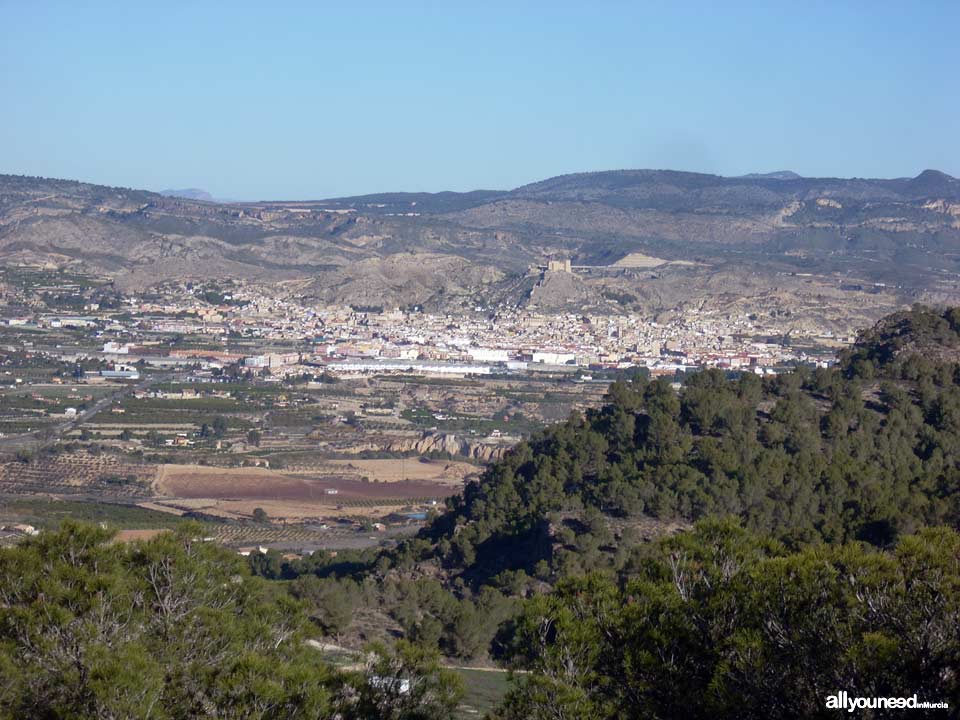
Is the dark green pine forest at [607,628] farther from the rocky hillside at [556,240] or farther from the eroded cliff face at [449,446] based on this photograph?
the rocky hillside at [556,240]

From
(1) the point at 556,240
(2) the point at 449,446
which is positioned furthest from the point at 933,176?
Result: (2) the point at 449,446

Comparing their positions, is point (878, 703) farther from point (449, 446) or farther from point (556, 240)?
point (556, 240)

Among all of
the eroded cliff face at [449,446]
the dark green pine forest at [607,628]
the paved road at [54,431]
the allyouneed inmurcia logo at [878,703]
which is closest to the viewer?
the allyouneed inmurcia logo at [878,703]

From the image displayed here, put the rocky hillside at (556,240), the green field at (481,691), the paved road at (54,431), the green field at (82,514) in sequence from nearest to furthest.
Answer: the green field at (481,691), the green field at (82,514), the paved road at (54,431), the rocky hillside at (556,240)

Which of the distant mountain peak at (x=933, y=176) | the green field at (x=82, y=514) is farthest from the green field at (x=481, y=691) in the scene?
the distant mountain peak at (x=933, y=176)

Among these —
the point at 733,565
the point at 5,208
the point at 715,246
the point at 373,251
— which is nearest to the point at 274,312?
the point at 373,251

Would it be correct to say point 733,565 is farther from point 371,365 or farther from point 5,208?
point 5,208

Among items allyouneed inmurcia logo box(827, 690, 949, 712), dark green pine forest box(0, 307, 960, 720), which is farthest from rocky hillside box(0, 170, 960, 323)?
allyouneed inmurcia logo box(827, 690, 949, 712)

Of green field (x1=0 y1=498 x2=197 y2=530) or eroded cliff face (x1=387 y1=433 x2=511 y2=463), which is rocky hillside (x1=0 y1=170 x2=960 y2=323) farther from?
green field (x1=0 y1=498 x2=197 y2=530)

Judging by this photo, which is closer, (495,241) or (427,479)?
(427,479)
